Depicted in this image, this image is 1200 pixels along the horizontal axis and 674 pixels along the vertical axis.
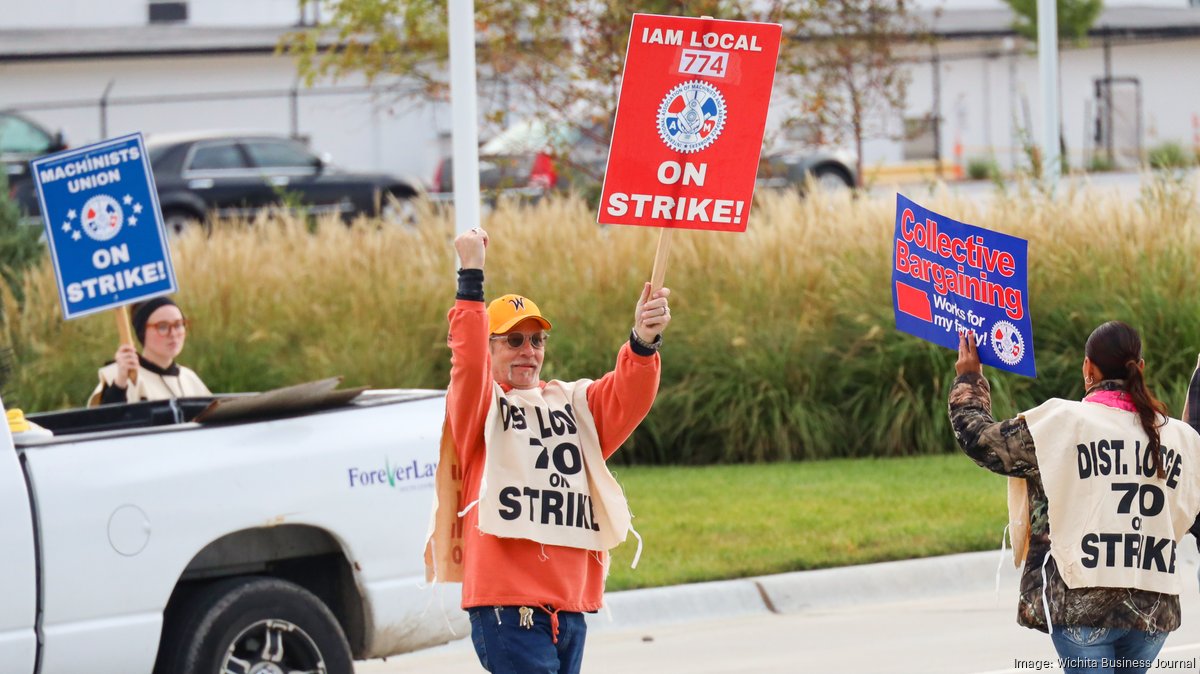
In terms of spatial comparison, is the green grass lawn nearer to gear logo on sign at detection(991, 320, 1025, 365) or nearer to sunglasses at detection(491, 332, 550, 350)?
gear logo on sign at detection(991, 320, 1025, 365)

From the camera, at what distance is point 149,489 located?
19.9 feet

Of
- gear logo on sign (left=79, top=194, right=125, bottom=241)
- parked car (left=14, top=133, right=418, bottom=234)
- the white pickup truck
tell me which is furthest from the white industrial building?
the white pickup truck

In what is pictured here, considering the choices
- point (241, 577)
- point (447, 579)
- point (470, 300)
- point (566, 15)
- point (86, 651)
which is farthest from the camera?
point (566, 15)

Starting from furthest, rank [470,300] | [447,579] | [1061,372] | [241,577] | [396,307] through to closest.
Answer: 1. [396,307]
2. [1061,372]
3. [241,577]
4. [447,579]
5. [470,300]

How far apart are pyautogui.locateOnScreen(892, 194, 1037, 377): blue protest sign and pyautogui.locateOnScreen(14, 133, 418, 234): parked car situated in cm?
1777

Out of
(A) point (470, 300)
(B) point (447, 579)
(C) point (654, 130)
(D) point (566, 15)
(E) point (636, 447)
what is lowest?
(E) point (636, 447)

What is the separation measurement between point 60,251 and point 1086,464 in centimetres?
544

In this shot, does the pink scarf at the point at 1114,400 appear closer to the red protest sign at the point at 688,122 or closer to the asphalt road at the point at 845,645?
the red protest sign at the point at 688,122

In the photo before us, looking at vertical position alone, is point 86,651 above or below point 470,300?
below

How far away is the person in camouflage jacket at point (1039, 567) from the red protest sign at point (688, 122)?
927 millimetres

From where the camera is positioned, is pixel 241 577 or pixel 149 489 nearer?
pixel 149 489

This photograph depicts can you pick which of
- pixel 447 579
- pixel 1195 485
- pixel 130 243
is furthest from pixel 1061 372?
pixel 447 579

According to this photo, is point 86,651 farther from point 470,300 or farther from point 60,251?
point 60,251

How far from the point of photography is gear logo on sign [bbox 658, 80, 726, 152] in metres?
5.48
